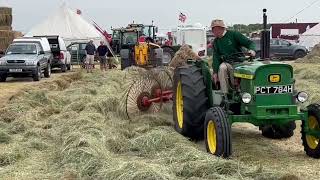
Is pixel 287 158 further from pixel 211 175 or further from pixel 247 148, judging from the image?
pixel 211 175

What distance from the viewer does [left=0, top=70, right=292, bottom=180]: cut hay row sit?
21.0 ft

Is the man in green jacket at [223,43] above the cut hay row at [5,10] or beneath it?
beneath

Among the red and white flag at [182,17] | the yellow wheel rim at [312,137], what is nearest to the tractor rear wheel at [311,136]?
the yellow wheel rim at [312,137]

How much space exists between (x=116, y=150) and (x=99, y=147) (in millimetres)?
494

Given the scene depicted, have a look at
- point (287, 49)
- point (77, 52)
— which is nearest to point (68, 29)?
point (77, 52)

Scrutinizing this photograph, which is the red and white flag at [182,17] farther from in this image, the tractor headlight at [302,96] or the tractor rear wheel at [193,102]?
the tractor headlight at [302,96]

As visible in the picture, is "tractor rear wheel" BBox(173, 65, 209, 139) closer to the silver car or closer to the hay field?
the hay field

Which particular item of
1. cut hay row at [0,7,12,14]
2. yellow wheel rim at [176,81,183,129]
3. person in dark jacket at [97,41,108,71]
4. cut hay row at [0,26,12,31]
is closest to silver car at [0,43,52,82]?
person in dark jacket at [97,41,108,71]

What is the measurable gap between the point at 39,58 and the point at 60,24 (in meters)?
15.8

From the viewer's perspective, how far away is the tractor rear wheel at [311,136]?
7.71 m

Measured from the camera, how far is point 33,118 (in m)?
10.8

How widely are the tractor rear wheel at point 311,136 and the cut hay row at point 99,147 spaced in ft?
4.40

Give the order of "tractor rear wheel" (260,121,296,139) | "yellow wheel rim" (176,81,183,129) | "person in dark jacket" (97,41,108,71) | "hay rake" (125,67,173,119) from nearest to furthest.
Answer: "tractor rear wheel" (260,121,296,139) < "yellow wheel rim" (176,81,183,129) < "hay rake" (125,67,173,119) < "person in dark jacket" (97,41,108,71)

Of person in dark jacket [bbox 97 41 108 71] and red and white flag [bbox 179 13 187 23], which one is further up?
red and white flag [bbox 179 13 187 23]
